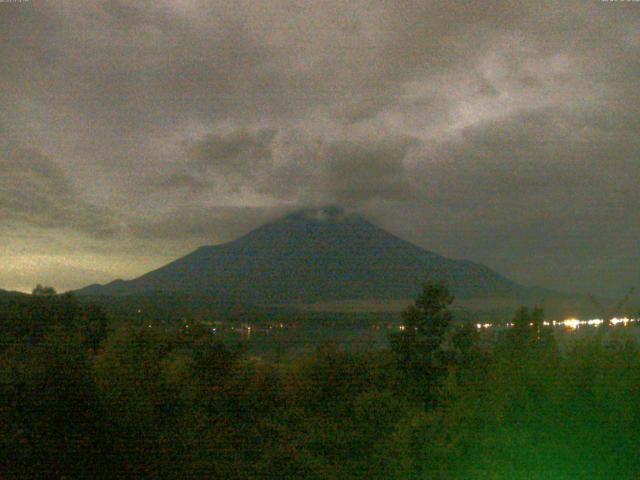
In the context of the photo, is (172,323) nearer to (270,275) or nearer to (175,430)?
(175,430)

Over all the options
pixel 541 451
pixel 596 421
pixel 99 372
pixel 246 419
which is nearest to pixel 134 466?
pixel 99 372

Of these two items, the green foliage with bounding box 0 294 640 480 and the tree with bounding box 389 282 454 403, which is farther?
the tree with bounding box 389 282 454 403

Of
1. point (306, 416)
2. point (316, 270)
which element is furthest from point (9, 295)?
point (316, 270)

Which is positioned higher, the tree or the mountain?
the mountain

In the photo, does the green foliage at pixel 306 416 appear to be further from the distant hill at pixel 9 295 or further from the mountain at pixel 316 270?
the mountain at pixel 316 270

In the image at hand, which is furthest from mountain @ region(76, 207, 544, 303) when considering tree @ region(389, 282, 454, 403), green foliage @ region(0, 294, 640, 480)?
green foliage @ region(0, 294, 640, 480)

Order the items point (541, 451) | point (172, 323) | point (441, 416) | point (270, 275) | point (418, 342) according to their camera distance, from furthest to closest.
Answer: point (270, 275)
point (418, 342)
point (172, 323)
point (441, 416)
point (541, 451)

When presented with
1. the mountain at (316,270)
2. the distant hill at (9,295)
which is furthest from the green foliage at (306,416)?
the mountain at (316,270)

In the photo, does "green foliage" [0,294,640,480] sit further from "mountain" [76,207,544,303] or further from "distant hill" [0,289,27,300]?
"mountain" [76,207,544,303]
